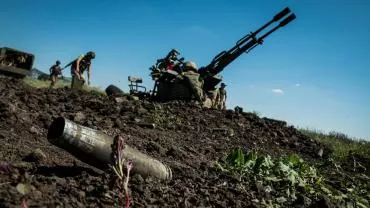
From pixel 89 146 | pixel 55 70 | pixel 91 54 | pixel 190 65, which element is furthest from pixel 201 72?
pixel 89 146

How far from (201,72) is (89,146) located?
36.3 feet

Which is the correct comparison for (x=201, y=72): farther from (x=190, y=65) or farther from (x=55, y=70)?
(x=55, y=70)

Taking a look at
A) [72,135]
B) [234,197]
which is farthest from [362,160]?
[72,135]

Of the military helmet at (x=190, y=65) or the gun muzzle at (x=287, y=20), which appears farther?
the military helmet at (x=190, y=65)

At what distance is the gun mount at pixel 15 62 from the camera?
12086 mm

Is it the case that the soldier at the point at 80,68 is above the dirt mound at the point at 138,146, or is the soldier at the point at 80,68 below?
above

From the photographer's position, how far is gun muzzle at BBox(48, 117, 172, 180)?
391 centimetres

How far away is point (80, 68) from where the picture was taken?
1500cm

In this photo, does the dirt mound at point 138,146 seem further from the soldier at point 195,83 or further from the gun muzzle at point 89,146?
the soldier at point 195,83

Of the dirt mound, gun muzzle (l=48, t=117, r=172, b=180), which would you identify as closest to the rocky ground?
the dirt mound

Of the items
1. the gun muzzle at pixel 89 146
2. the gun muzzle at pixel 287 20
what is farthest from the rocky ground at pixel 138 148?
the gun muzzle at pixel 287 20

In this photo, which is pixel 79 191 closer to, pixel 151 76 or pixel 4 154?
pixel 4 154

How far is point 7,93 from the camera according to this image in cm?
880

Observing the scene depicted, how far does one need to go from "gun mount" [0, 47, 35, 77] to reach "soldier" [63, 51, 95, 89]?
88.5 inches
